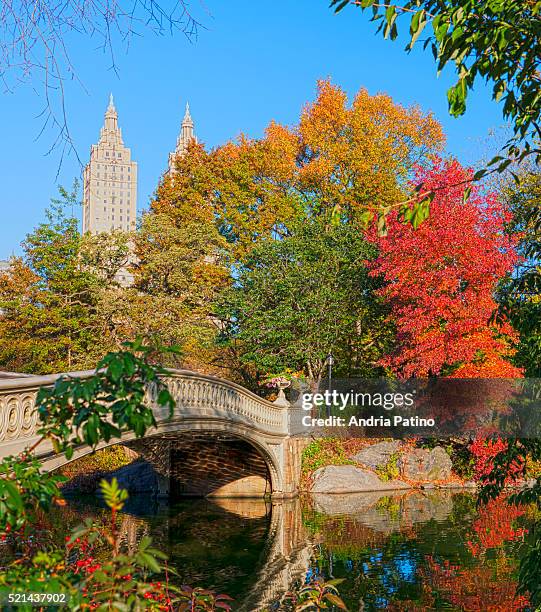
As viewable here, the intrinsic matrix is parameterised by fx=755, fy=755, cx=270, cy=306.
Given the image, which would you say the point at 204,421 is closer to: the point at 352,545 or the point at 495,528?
the point at 352,545

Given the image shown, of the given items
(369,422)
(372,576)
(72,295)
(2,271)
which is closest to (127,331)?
(72,295)

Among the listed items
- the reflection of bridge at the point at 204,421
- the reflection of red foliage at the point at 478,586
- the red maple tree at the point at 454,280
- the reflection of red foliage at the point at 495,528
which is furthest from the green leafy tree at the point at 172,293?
the reflection of red foliage at the point at 478,586

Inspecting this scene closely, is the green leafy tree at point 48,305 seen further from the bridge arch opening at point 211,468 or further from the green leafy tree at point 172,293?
the bridge arch opening at point 211,468

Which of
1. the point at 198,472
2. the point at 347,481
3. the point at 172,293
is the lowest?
the point at 347,481

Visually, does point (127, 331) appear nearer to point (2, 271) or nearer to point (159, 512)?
point (2, 271)

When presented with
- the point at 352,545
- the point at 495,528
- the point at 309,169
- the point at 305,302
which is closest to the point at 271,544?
→ the point at 352,545

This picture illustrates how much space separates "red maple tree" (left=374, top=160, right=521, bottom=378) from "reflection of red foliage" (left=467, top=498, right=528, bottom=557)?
3.59 metres

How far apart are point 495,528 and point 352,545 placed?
346 centimetres

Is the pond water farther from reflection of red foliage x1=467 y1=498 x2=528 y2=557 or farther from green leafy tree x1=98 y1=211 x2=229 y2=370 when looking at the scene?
green leafy tree x1=98 y1=211 x2=229 y2=370

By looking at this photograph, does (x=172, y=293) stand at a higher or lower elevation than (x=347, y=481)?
higher

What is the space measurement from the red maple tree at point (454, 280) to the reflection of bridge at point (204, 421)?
13.7 feet

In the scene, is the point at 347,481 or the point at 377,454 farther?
the point at 377,454

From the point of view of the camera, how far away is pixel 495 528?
15953 mm

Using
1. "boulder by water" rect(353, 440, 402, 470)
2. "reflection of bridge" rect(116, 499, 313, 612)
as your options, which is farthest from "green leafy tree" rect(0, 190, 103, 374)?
"boulder by water" rect(353, 440, 402, 470)
